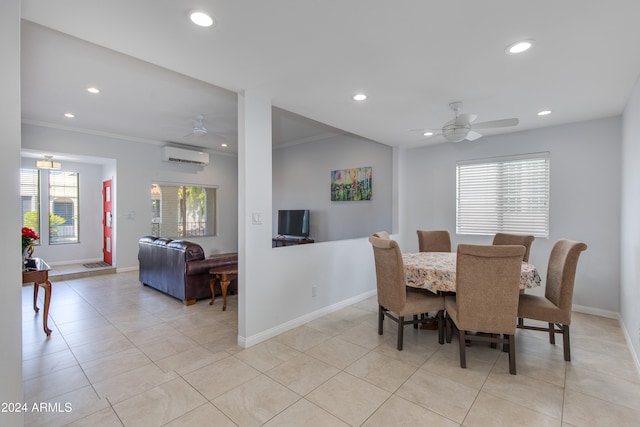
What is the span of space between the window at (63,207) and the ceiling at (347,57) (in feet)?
9.68

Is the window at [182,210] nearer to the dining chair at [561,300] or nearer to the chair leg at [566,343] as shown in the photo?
the dining chair at [561,300]

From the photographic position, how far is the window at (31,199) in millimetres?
6203

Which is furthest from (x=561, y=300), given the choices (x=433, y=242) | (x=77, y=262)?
(x=77, y=262)

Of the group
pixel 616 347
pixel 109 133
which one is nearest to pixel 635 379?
pixel 616 347

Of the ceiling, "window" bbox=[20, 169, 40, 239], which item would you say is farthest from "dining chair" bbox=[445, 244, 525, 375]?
"window" bbox=[20, 169, 40, 239]

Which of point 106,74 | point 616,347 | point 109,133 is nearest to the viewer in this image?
point 616,347

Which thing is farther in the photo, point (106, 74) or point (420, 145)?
point (420, 145)

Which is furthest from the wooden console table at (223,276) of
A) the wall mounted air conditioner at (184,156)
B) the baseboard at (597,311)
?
the baseboard at (597,311)

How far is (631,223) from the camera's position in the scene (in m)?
2.95

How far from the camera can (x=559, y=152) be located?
161 inches

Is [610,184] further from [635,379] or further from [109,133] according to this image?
[109,133]

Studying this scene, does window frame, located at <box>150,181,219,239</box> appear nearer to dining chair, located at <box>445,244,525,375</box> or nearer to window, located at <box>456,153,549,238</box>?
window, located at <box>456,153,549,238</box>

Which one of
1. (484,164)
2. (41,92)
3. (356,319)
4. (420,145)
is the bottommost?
(356,319)

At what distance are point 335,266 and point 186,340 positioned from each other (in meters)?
1.90
